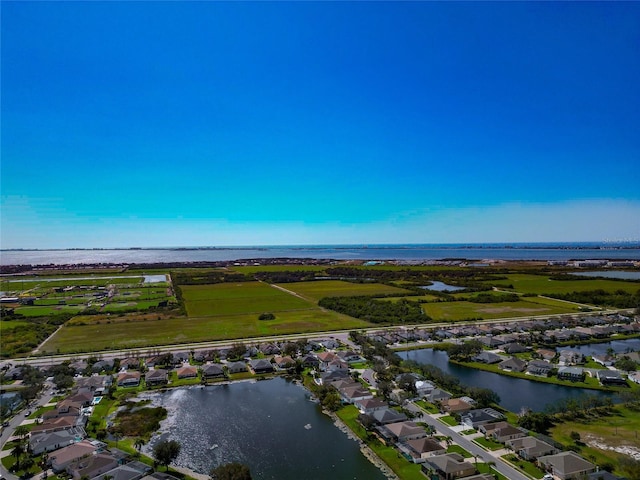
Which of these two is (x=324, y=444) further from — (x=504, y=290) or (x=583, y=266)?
(x=583, y=266)

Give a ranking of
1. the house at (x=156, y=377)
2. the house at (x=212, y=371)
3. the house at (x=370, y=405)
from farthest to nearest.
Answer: the house at (x=212, y=371)
the house at (x=156, y=377)
the house at (x=370, y=405)

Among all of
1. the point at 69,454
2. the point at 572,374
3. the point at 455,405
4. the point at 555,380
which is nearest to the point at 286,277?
the point at 555,380

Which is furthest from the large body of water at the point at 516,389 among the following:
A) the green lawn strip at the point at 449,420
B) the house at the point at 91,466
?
the house at the point at 91,466

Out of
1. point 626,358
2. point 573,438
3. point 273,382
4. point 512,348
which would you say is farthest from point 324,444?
point 626,358

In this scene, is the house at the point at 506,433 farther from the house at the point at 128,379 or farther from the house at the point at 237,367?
the house at the point at 128,379

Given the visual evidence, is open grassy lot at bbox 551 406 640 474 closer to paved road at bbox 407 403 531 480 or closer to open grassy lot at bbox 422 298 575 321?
paved road at bbox 407 403 531 480

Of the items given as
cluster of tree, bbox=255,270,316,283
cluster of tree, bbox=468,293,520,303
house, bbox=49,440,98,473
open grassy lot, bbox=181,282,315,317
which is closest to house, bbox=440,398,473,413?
house, bbox=49,440,98,473

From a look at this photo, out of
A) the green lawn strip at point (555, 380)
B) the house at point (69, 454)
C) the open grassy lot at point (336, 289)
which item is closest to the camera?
the house at point (69, 454)
